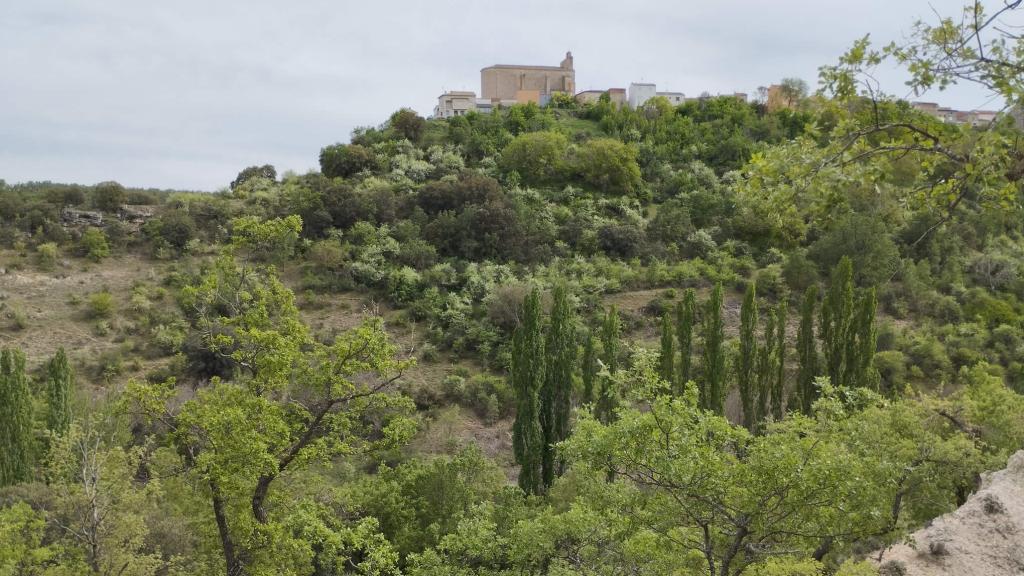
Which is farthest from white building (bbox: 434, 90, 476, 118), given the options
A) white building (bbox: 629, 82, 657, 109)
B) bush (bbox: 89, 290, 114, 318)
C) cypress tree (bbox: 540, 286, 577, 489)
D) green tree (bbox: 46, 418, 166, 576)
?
green tree (bbox: 46, 418, 166, 576)

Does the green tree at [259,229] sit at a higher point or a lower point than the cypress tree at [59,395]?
higher

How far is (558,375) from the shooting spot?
21.2 metres

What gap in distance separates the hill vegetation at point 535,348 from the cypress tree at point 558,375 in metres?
0.11

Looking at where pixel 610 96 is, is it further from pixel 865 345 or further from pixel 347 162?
pixel 865 345

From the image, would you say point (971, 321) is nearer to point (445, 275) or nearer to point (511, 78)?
point (445, 275)

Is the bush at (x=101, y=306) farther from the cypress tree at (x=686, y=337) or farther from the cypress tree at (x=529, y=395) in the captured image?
the cypress tree at (x=686, y=337)

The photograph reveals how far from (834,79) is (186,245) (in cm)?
3629

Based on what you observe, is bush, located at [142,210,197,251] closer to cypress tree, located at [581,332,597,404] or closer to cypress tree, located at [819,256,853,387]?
cypress tree, located at [581,332,597,404]

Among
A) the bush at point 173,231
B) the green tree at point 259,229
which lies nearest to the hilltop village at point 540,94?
the bush at point 173,231

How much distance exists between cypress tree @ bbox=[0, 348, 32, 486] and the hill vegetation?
79 millimetres

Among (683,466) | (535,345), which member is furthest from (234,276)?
(535,345)

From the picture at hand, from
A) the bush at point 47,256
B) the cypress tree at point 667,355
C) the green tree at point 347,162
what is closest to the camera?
the cypress tree at point 667,355

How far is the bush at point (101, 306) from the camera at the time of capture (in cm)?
3036

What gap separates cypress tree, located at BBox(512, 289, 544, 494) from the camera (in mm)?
19609
